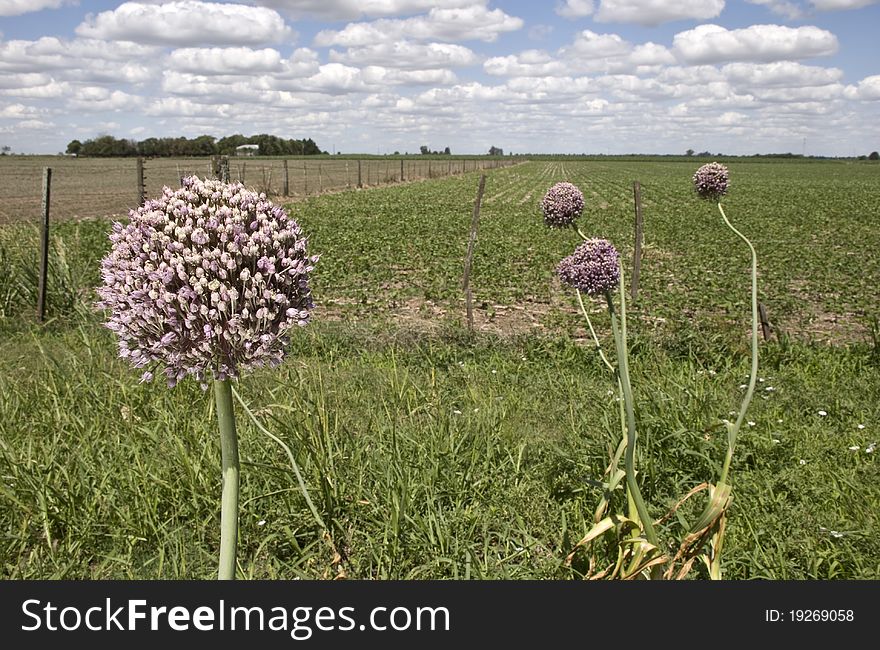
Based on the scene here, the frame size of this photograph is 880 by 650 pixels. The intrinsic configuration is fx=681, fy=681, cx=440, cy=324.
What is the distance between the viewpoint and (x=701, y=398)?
5230 millimetres

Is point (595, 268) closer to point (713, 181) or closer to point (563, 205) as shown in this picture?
point (563, 205)

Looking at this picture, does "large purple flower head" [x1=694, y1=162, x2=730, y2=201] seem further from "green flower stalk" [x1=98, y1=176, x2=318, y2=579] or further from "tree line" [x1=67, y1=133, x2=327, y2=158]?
"tree line" [x1=67, y1=133, x2=327, y2=158]

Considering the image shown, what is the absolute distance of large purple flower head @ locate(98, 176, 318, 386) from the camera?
1980 mm

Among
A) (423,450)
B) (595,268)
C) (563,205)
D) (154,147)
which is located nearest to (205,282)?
(595,268)

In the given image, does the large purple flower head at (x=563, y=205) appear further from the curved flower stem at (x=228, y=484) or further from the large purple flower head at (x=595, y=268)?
the curved flower stem at (x=228, y=484)

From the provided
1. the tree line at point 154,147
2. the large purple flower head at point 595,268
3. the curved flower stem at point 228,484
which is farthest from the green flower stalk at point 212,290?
the tree line at point 154,147

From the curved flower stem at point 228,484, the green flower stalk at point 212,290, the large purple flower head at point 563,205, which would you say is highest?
the large purple flower head at point 563,205

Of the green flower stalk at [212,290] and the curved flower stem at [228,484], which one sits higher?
the green flower stalk at [212,290]

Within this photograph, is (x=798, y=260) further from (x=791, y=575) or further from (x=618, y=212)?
(x=791, y=575)

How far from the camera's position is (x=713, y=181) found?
4078 millimetres

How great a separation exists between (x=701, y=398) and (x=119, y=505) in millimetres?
4078

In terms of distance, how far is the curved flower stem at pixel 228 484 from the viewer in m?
2.01

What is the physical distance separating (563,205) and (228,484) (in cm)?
234

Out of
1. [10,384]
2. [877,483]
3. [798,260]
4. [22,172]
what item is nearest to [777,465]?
[877,483]
